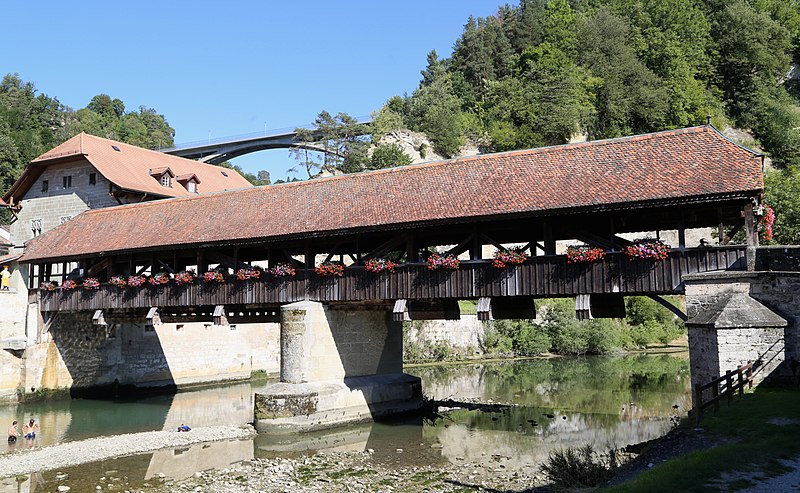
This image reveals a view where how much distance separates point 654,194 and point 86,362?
58.1ft

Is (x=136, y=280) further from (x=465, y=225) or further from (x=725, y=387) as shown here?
(x=725, y=387)

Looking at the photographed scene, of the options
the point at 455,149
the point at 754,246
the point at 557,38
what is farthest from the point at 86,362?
the point at 557,38

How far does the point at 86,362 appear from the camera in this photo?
838 inches

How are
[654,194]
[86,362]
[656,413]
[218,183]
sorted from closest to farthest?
[654,194] < [656,413] < [86,362] < [218,183]

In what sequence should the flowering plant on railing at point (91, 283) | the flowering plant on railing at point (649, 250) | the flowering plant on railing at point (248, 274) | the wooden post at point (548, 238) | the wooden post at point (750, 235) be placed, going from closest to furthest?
the wooden post at point (750, 235) → the flowering plant on railing at point (649, 250) → the wooden post at point (548, 238) → the flowering plant on railing at point (248, 274) → the flowering plant on railing at point (91, 283)

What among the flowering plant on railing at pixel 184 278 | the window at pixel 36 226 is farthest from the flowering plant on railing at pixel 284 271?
the window at pixel 36 226

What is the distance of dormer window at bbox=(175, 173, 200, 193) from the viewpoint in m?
Result: 30.0

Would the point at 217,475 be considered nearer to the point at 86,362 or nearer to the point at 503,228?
the point at 503,228

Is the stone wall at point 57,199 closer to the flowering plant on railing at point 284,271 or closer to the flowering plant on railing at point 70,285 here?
the flowering plant on railing at point 70,285

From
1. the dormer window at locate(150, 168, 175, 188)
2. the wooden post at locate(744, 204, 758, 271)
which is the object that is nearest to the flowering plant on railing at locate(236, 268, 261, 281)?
the wooden post at locate(744, 204, 758, 271)

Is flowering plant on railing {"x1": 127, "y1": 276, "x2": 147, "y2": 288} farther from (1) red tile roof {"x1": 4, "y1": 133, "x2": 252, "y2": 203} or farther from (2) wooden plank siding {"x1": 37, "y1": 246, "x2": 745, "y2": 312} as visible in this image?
(1) red tile roof {"x1": 4, "y1": 133, "x2": 252, "y2": 203}

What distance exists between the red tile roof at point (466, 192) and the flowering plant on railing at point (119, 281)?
843 mm

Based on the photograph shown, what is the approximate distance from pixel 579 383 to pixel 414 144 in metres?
19.6

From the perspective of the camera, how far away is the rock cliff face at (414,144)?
3769 centimetres
